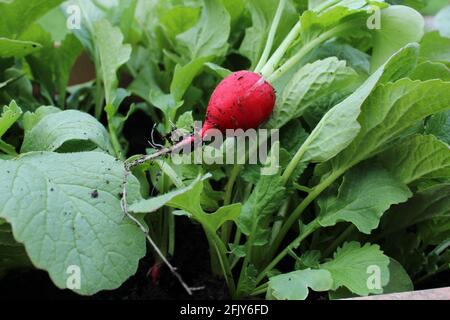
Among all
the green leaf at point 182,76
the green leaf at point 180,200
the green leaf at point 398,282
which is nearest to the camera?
the green leaf at point 180,200

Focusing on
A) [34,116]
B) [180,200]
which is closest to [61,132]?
[34,116]

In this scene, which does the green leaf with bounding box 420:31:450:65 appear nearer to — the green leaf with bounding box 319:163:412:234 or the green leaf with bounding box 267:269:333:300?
the green leaf with bounding box 319:163:412:234

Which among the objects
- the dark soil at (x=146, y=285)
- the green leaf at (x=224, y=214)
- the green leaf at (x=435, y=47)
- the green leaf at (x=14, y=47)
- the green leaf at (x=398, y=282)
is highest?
the green leaf at (x=14, y=47)

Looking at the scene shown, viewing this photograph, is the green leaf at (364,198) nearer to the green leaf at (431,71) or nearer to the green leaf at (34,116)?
the green leaf at (431,71)

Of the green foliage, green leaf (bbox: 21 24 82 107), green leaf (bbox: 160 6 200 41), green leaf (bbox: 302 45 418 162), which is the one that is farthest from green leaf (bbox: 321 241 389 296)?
green leaf (bbox: 21 24 82 107)

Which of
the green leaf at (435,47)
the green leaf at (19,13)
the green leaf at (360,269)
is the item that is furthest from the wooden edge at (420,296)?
the green leaf at (19,13)

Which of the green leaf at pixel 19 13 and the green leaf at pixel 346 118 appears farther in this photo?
the green leaf at pixel 19 13

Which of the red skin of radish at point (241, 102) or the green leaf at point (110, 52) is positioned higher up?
the green leaf at point (110, 52)

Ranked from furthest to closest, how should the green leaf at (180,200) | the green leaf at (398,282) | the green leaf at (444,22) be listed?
the green leaf at (444,22) → the green leaf at (398,282) → the green leaf at (180,200)
